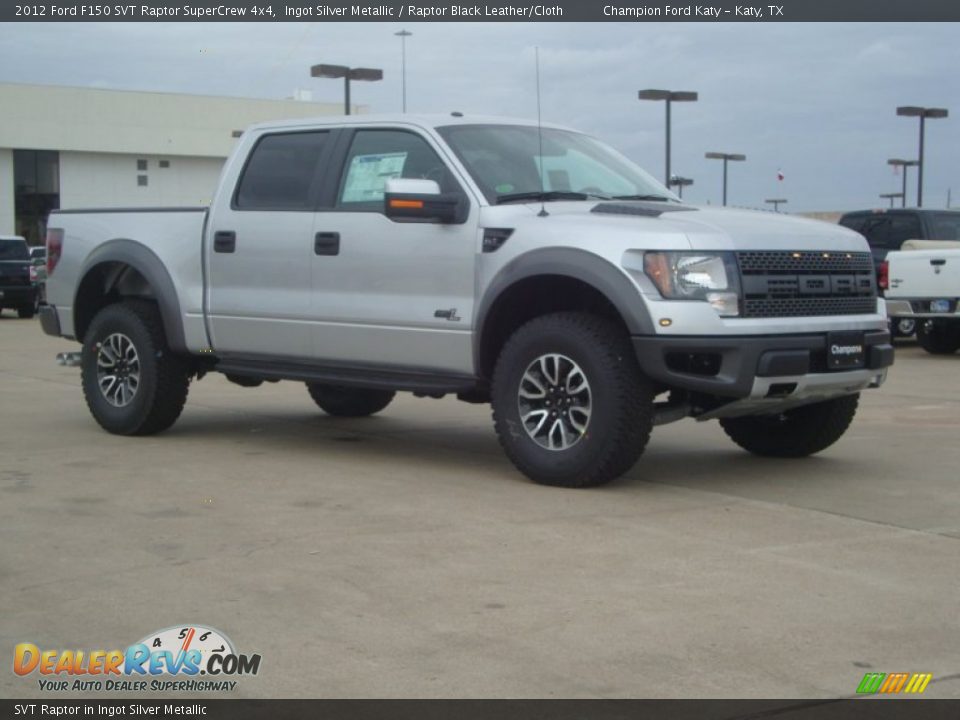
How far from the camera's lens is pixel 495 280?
285 inches

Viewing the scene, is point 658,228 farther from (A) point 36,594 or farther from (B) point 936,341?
(B) point 936,341

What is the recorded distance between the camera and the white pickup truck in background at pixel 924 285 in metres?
16.5

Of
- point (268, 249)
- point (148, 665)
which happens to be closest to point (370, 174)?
point (268, 249)

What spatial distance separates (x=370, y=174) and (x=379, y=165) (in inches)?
3.0

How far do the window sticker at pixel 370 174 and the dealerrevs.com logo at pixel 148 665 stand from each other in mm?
4000

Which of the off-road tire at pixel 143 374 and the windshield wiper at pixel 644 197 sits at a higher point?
the windshield wiper at pixel 644 197

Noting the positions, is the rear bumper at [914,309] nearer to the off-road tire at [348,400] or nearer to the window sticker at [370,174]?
the off-road tire at [348,400]

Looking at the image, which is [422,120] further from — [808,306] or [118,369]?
[118,369]

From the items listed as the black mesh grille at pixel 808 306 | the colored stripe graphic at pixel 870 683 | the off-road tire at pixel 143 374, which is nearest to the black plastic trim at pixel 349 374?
the off-road tire at pixel 143 374

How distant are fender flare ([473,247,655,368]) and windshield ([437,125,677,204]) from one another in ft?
1.81

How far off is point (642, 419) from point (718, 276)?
0.80 meters

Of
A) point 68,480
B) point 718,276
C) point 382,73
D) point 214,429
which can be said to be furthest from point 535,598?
point 382,73

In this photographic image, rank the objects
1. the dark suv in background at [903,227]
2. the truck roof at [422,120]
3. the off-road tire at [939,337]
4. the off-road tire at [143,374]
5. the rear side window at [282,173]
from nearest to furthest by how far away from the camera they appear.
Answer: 1. the truck roof at [422,120]
2. the rear side window at [282,173]
3. the off-road tire at [143,374]
4. the off-road tire at [939,337]
5. the dark suv in background at [903,227]

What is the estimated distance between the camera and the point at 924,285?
1670cm
